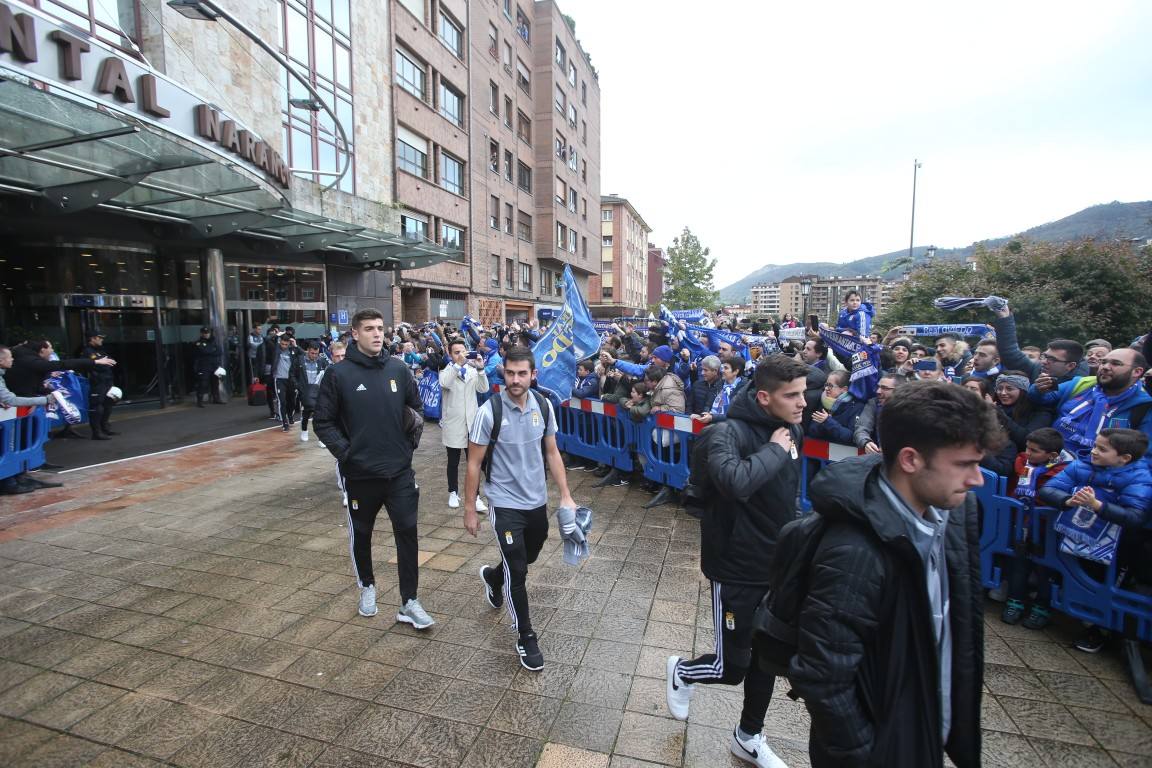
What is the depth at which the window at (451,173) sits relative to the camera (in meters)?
26.4

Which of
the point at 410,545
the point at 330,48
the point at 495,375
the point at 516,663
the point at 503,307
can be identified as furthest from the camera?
the point at 503,307

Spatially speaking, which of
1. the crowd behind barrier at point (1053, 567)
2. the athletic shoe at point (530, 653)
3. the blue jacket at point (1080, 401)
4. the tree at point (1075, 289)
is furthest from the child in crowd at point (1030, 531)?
the tree at point (1075, 289)

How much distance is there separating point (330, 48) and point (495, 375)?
15.2 m

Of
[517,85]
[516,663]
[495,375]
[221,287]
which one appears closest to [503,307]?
[517,85]

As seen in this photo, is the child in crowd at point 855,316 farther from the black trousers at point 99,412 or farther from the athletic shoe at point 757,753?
the black trousers at point 99,412

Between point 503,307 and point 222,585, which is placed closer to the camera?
point 222,585

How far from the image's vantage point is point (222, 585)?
4.58m

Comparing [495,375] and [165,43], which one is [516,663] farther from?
[165,43]

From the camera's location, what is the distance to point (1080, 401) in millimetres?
4340

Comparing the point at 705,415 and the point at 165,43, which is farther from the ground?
the point at 165,43

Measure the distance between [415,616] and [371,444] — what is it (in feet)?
4.01

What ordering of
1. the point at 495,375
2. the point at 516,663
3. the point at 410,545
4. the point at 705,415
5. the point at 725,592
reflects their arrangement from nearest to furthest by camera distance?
the point at 725,592, the point at 516,663, the point at 410,545, the point at 705,415, the point at 495,375

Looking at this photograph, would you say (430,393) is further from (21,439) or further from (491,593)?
(491,593)

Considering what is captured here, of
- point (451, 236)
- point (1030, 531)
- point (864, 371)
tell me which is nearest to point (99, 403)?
point (864, 371)
